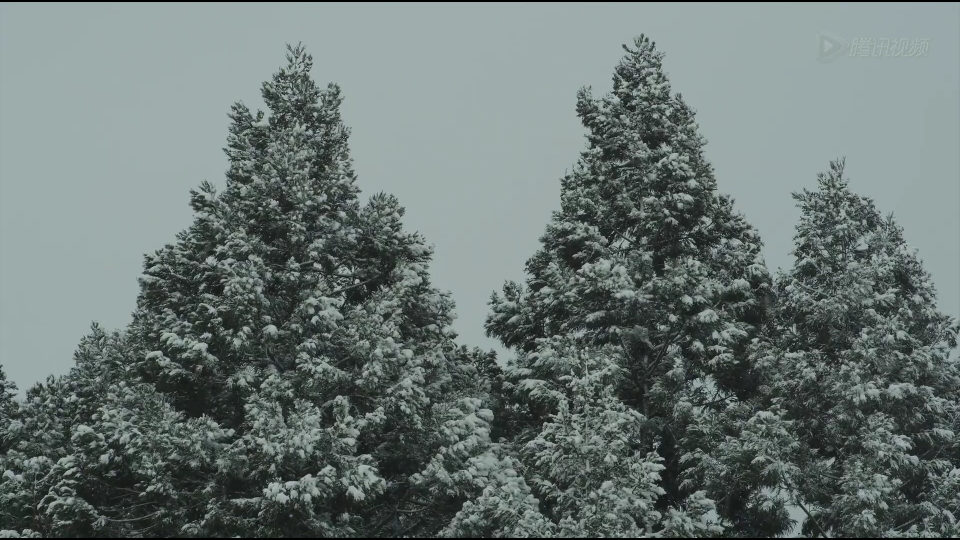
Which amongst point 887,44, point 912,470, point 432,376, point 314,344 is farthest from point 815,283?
point 887,44

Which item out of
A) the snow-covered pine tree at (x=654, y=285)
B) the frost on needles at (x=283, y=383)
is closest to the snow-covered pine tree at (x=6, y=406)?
the frost on needles at (x=283, y=383)

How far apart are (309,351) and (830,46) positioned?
71.8ft

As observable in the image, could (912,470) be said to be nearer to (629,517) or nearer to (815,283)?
(815,283)

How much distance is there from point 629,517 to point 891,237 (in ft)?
44.5

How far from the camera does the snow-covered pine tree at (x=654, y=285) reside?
2758 cm

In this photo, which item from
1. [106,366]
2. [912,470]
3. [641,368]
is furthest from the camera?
[106,366]

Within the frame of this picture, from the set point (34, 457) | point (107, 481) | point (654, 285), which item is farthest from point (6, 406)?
point (654, 285)

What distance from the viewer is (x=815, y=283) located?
1154 inches

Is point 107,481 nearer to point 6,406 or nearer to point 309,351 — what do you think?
point 309,351

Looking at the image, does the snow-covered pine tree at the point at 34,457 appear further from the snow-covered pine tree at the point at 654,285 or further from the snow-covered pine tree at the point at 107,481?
the snow-covered pine tree at the point at 654,285

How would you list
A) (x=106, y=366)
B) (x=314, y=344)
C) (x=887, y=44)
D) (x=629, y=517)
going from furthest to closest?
(x=887, y=44)
(x=106, y=366)
(x=314, y=344)
(x=629, y=517)

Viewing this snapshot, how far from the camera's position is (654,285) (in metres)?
28.0

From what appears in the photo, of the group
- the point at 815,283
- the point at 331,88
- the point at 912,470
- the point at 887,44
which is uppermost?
the point at 887,44

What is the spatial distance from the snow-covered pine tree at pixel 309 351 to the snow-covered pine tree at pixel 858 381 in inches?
327
